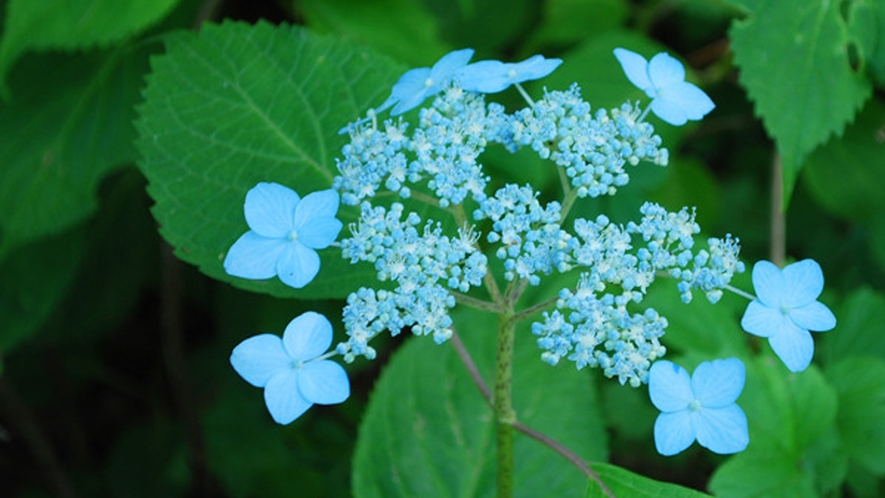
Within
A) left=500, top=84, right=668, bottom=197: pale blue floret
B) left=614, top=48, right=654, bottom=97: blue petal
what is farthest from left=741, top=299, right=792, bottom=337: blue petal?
left=614, top=48, right=654, bottom=97: blue petal

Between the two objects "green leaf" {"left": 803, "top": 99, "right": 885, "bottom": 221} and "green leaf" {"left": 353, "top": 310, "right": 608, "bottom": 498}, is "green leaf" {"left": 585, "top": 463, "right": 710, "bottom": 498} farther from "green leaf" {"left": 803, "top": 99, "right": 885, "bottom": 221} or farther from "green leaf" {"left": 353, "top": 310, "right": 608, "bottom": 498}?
"green leaf" {"left": 803, "top": 99, "right": 885, "bottom": 221}

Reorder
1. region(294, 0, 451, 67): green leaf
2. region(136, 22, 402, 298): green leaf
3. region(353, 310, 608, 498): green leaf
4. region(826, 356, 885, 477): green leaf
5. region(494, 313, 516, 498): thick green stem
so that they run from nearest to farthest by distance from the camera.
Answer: region(494, 313, 516, 498): thick green stem < region(136, 22, 402, 298): green leaf < region(353, 310, 608, 498): green leaf < region(826, 356, 885, 477): green leaf < region(294, 0, 451, 67): green leaf

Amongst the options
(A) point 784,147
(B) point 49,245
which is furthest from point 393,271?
(B) point 49,245

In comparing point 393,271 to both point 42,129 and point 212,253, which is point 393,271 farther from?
point 42,129

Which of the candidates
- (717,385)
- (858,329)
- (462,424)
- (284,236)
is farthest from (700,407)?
(858,329)

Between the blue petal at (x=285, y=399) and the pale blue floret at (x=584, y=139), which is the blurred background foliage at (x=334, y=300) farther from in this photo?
the blue petal at (x=285, y=399)

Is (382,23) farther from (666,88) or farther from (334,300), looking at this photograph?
(666,88)
